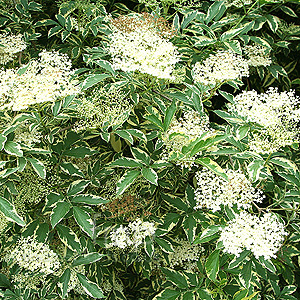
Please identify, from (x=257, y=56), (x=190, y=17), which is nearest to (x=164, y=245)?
(x=190, y=17)

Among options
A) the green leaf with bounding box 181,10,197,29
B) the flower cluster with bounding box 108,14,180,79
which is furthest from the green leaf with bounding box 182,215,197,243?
the green leaf with bounding box 181,10,197,29

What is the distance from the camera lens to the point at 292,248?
196 centimetres

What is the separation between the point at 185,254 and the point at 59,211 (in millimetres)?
709

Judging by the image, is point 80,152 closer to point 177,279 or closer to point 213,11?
point 177,279

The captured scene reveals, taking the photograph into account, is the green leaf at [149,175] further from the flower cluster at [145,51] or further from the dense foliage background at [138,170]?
the flower cluster at [145,51]

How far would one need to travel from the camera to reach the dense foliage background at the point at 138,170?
1.33 m

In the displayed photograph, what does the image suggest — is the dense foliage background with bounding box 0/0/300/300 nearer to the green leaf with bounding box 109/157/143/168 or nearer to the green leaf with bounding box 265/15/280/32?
the green leaf with bounding box 109/157/143/168

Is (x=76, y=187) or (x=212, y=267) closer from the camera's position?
(x=212, y=267)

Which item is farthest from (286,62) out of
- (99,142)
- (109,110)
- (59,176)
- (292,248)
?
(59,176)

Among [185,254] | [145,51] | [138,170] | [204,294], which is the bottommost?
[185,254]

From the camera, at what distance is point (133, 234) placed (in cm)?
154

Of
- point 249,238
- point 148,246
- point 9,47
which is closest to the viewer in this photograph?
point 249,238

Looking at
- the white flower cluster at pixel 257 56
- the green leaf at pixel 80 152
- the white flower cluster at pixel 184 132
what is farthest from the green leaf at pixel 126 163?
the white flower cluster at pixel 257 56

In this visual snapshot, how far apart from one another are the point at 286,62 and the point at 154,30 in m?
1.53
